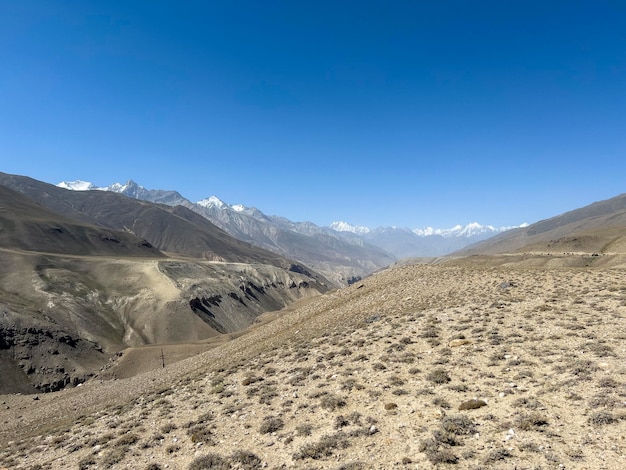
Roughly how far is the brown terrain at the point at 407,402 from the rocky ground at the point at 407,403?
6 cm

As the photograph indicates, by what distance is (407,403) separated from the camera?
13.2 meters

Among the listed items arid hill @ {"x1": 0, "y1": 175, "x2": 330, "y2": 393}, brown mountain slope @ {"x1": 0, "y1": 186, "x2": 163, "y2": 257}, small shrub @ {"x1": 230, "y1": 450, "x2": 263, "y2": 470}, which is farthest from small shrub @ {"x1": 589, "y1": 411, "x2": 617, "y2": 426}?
brown mountain slope @ {"x1": 0, "y1": 186, "x2": 163, "y2": 257}

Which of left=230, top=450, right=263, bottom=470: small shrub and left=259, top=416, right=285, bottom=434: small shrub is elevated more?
left=259, top=416, right=285, bottom=434: small shrub

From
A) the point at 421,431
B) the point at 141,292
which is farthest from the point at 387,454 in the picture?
the point at 141,292

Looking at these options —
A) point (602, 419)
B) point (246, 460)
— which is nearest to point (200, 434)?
point (246, 460)

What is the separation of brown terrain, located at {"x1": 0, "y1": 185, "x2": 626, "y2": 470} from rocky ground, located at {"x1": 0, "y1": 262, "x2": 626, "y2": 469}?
63 mm

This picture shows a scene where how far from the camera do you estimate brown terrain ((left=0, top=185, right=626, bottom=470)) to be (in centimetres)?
1005

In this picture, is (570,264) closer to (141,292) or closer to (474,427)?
(474,427)

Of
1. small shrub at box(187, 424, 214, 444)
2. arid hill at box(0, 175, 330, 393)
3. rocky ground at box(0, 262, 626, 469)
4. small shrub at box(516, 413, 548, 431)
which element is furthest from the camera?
arid hill at box(0, 175, 330, 393)

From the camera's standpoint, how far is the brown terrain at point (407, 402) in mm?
10047

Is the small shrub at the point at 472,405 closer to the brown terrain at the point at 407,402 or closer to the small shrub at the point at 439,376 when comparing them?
the brown terrain at the point at 407,402

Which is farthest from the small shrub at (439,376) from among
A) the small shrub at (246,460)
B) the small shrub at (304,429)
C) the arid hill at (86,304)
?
the arid hill at (86,304)

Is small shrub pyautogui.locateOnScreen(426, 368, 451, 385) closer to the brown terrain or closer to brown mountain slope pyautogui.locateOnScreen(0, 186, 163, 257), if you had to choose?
the brown terrain

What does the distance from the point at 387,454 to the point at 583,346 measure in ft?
39.1
